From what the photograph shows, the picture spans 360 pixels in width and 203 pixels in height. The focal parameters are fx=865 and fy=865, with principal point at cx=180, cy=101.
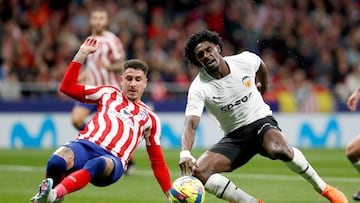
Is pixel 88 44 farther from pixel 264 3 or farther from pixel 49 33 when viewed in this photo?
pixel 264 3

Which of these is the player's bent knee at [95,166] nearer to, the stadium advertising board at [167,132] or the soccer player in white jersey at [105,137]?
the soccer player in white jersey at [105,137]

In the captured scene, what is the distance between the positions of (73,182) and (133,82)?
1311 mm

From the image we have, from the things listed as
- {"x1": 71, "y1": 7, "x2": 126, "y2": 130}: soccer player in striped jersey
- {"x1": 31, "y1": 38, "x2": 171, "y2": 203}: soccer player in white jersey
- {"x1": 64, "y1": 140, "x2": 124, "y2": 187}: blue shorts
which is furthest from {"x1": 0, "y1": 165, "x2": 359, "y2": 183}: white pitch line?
{"x1": 64, "y1": 140, "x2": 124, "y2": 187}: blue shorts

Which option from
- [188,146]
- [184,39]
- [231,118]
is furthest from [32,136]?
[188,146]

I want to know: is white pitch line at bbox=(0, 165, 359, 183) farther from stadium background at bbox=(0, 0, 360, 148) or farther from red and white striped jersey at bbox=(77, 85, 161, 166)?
stadium background at bbox=(0, 0, 360, 148)

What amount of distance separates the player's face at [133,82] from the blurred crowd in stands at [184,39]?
34.6 ft

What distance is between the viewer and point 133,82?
8031 mm

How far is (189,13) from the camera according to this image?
70.1 feet

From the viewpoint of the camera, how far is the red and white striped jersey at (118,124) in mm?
7793

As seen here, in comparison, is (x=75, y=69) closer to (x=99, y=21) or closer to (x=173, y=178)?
(x=173, y=178)

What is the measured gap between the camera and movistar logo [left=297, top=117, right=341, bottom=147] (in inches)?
715

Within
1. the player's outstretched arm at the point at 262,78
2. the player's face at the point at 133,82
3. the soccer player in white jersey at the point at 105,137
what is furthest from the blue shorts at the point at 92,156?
the player's outstretched arm at the point at 262,78

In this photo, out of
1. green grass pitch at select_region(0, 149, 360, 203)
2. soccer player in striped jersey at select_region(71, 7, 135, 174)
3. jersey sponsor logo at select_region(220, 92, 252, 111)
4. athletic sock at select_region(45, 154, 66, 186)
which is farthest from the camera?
soccer player in striped jersey at select_region(71, 7, 135, 174)

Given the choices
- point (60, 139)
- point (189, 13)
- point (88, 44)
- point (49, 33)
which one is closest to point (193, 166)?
point (88, 44)
